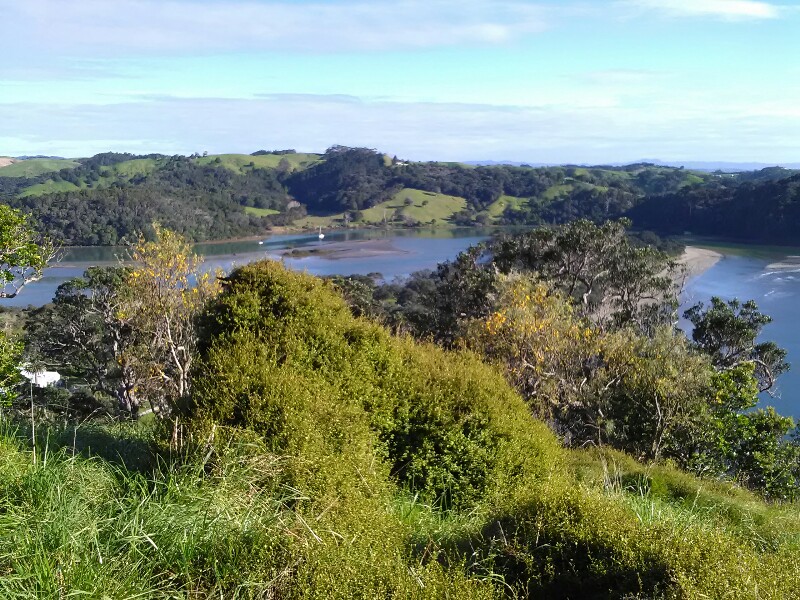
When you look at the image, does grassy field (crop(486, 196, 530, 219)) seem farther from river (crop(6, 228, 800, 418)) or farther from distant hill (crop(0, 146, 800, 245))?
river (crop(6, 228, 800, 418))

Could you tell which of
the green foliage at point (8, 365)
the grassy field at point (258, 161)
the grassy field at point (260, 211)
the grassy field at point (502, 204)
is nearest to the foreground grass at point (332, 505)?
the green foliage at point (8, 365)

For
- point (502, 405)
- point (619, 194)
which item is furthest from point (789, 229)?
point (502, 405)

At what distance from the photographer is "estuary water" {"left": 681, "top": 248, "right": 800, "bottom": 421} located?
3544 centimetres

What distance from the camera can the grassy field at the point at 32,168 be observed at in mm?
150325

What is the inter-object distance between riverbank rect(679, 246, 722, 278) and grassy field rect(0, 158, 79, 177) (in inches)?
5318

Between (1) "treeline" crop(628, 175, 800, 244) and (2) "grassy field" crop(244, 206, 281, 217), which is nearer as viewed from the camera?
(1) "treeline" crop(628, 175, 800, 244)

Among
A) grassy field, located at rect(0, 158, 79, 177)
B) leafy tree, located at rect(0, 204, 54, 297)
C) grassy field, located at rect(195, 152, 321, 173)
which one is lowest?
leafy tree, located at rect(0, 204, 54, 297)

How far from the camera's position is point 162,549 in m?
3.92

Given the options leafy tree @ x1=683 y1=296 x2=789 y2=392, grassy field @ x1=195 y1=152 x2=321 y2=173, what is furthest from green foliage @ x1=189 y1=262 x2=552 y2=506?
grassy field @ x1=195 y1=152 x2=321 y2=173

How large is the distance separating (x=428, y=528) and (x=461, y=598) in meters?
1.83

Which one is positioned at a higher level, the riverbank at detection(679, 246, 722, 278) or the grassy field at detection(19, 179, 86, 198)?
the grassy field at detection(19, 179, 86, 198)

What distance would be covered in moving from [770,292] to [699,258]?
57.2 ft

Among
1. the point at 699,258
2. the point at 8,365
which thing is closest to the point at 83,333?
the point at 8,365

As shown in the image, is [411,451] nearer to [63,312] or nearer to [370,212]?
[63,312]
